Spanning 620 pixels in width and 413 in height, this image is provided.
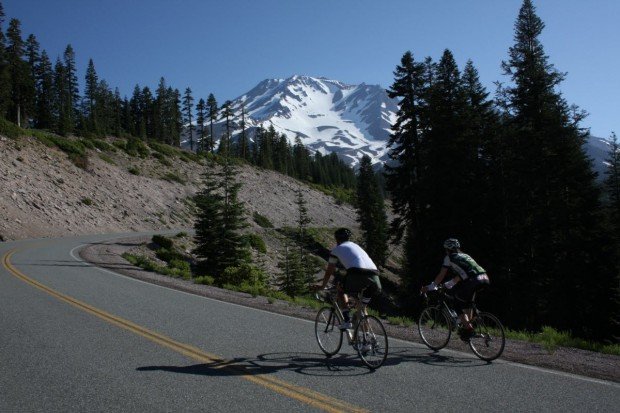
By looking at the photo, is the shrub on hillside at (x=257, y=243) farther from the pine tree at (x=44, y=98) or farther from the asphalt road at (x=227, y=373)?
the pine tree at (x=44, y=98)

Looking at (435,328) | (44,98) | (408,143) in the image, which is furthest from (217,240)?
(44,98)

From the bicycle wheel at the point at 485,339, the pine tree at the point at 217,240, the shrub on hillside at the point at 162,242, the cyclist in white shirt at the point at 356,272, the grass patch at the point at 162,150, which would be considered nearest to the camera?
the cyclist in white shirt at the point at 356,272

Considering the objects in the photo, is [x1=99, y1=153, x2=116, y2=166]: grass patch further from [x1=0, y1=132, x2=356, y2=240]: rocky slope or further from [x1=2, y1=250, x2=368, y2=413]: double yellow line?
[x1=2, y1=250, x2=368, y2=413]: double yellow line

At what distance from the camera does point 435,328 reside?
8.27 metres

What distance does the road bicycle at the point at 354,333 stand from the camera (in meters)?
6.66

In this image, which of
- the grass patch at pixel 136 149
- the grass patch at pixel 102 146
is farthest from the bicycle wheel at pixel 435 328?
the grass patch at pixel 136 149

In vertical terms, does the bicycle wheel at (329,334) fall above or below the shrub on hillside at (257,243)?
below

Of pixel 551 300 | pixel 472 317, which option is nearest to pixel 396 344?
pixel 472 317

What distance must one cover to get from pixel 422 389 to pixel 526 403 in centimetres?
123

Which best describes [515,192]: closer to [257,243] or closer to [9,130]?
[257,243]

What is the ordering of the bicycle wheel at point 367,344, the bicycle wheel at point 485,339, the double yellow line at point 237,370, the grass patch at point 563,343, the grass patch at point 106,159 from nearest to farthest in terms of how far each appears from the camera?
1. the double yellow line at point 237,370
2. the bicycle wheel at point 367,344
3. the bicycle wheel at point 485,339
4. the grass patch at point 563,343
5. the grass patch at point 106,159

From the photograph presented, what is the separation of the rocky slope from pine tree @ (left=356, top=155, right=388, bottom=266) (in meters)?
14.8

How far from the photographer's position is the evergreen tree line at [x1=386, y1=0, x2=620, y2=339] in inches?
758

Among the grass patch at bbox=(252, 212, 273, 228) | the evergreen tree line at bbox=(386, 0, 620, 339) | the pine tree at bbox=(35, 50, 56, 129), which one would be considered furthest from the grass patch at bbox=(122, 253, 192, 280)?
the pine tree at bbox=(35, 50, 56, 129)
